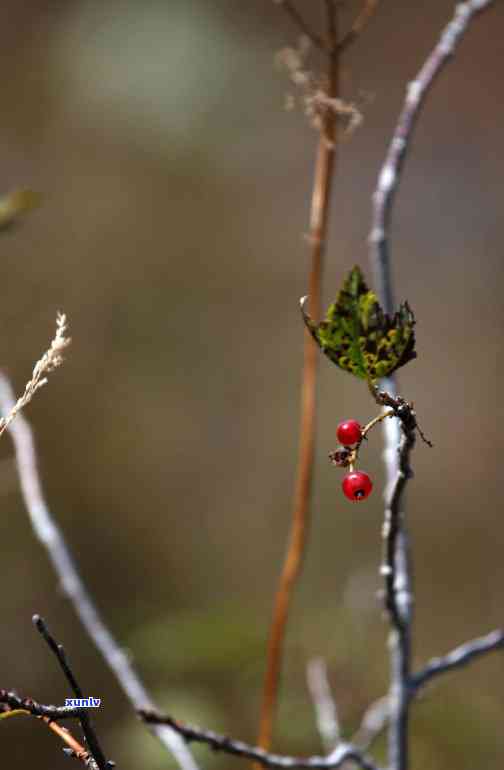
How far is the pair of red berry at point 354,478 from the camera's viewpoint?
0.30 m

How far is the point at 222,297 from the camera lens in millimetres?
1264

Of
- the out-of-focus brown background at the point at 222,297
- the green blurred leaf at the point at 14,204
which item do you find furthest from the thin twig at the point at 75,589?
the out-of-focus brown background at the point at 222,297

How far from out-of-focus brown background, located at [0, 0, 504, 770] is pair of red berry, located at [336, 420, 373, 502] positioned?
79 centimetres

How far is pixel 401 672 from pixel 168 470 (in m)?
0.82

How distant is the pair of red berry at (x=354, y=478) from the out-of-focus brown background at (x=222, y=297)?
79cm

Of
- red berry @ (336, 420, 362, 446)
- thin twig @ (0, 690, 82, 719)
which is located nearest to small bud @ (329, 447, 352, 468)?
red berry @ (336, 420, 362, 446)

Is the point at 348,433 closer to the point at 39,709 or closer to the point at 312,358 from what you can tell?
the point at 39,709

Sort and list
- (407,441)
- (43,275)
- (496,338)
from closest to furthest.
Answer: (407,441) < (43,275) < (496,338)

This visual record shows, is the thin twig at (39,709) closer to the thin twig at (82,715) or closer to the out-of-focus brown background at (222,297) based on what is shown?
the thin twig at (82,715)

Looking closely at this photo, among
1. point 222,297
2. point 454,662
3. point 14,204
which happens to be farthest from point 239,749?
point 222,297

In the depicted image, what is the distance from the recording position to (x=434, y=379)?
127 centimetres

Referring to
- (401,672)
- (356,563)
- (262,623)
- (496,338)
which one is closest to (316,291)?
(401,672)

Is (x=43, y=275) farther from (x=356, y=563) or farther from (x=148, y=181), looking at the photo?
(x=356, y=563)

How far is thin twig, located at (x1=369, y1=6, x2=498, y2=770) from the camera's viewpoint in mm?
445
